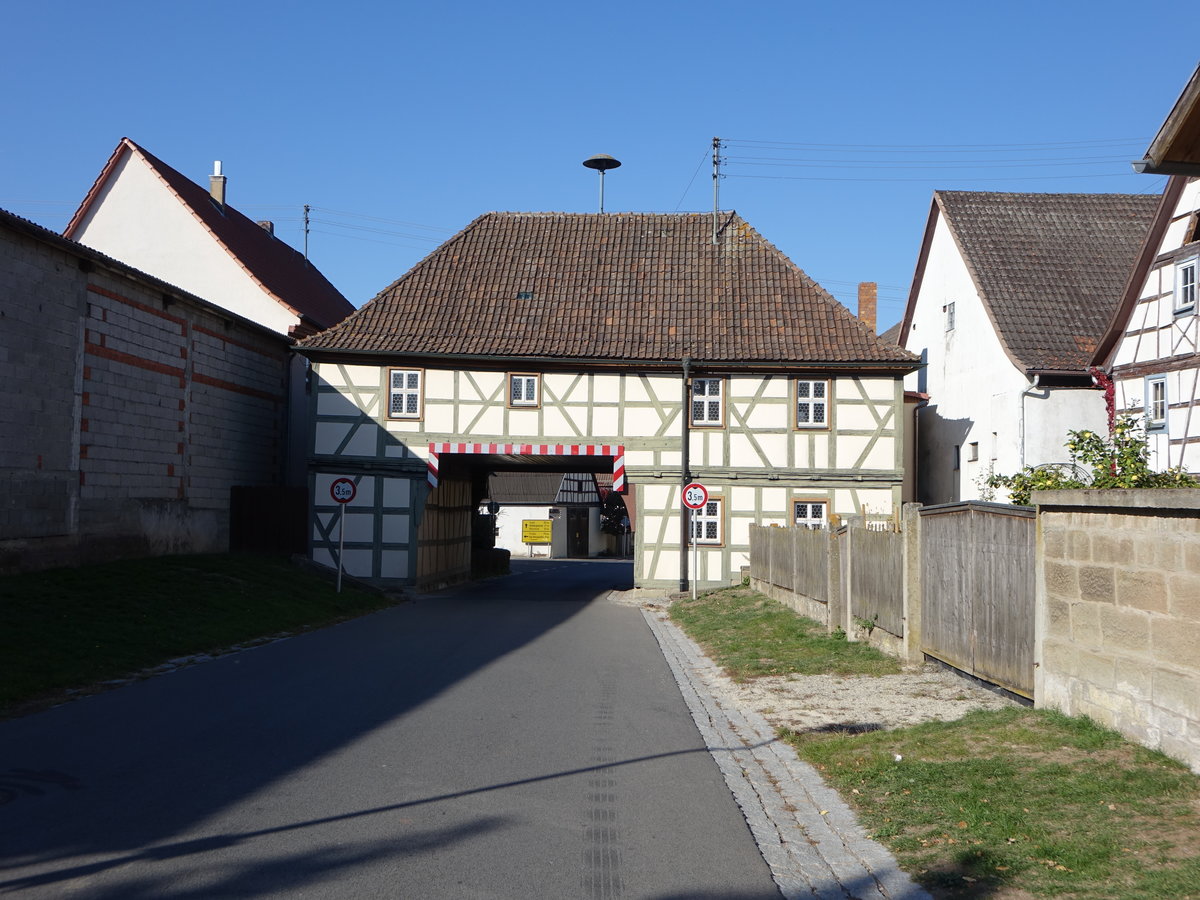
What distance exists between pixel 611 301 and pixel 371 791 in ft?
76.1

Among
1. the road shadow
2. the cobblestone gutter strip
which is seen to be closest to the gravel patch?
the cobblestone gutter strip

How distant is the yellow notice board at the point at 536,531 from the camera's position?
62.5 m

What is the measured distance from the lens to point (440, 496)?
29641 millimetres

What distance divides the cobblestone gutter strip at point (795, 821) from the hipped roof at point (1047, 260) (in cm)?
2050

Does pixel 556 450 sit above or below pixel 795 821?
above

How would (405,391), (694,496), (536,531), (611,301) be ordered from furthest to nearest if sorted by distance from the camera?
(536,531) < (611,301) < (405,391) < (694,496)

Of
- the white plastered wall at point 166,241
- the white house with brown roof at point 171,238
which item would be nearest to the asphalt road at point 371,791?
the white house with brown roof at point 171,238

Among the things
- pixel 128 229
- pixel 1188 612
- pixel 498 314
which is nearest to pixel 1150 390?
pixel 498 314

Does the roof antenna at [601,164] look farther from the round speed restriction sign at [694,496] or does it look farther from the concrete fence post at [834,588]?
the concrete fence post at [834,588]

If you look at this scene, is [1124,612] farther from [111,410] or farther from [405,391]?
[405,391]

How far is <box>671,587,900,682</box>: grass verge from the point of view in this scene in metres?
13.3

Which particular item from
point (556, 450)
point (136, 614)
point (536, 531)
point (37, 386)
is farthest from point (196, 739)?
point (536, 531)

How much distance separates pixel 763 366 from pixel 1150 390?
27.3ft

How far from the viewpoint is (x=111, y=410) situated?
69.4ft
